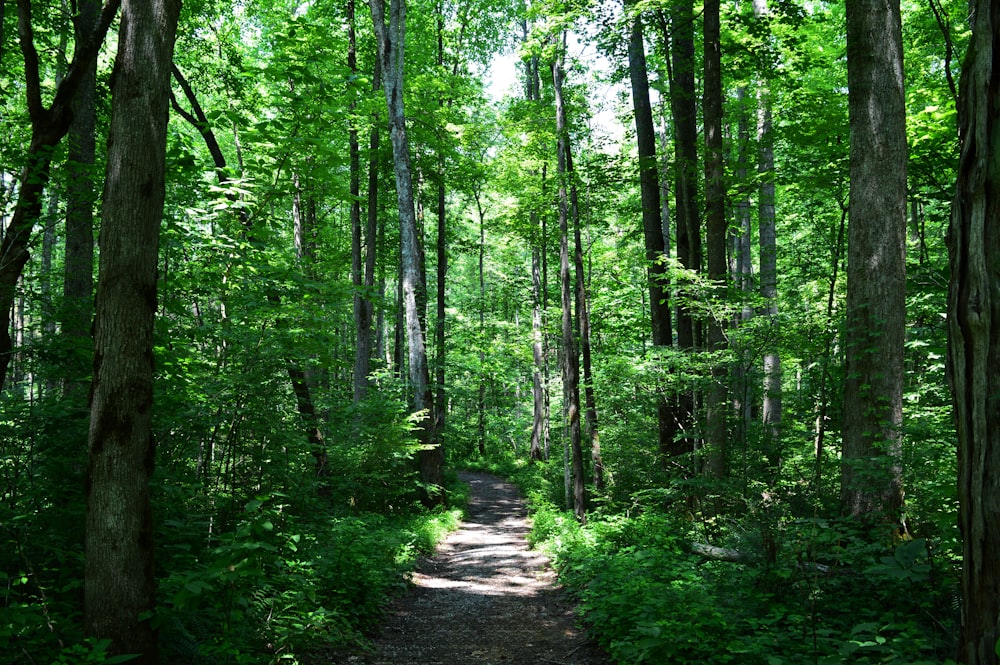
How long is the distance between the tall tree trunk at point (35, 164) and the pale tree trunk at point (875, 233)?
7.11 m

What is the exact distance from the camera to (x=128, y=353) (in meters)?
3.29

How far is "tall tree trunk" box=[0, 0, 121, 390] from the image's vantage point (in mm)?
4523

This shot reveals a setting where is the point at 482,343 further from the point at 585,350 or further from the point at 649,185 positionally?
the point at 649,185

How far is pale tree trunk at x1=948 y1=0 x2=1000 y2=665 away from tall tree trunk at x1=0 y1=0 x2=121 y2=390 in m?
5.52

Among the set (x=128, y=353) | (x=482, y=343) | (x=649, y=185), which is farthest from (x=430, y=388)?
(x=482, y=343)

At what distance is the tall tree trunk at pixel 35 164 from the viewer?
452cm

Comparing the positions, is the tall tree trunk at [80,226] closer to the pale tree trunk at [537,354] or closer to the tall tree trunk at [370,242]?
the tall tree trunk at [370,242]

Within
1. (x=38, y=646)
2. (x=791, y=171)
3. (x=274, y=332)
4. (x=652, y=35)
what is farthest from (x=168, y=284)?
(x=652, y=35)

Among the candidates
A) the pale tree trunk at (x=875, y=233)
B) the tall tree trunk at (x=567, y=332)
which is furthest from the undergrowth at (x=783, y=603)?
the tall tree trunk at (x=567, y=332)

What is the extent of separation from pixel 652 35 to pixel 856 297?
931cm

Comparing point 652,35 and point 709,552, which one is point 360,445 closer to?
point 709,552

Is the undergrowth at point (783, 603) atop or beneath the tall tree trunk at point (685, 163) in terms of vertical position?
beneath

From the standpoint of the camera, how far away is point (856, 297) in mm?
6137

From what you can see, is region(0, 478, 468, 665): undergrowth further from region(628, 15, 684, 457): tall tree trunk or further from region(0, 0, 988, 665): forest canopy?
region(628, 15, 684, 457): tall tree trunk
